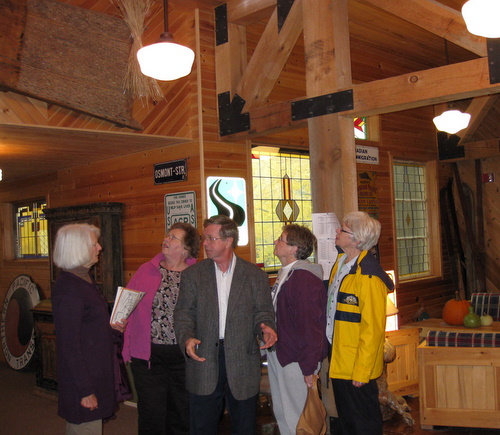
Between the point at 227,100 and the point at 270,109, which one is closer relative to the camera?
the point at 270,109

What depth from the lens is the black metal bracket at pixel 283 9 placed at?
472cm

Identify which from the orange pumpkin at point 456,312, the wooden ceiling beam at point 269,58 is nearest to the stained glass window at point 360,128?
the orange pumpkin at point 456,312

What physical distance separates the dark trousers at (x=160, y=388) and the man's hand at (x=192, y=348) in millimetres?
636

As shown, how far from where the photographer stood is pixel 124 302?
3.52 metres

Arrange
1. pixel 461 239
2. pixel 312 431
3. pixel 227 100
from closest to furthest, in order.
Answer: pixel 312 431 → pixel 227 100 → pixel 461 239

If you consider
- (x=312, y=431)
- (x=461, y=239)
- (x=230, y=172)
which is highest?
(x=230, y=172)

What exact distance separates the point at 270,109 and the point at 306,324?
2.13 meters

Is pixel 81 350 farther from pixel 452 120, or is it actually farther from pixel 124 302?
pixel 452 120

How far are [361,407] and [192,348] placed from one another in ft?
3.37

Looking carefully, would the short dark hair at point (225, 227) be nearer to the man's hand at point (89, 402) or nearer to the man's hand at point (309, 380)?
the man's hand at point (309, 380)

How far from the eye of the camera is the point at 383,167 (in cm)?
754

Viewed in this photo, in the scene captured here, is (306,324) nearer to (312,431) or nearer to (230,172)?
(312,431)

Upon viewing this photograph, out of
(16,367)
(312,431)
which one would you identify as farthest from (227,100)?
(16,367)

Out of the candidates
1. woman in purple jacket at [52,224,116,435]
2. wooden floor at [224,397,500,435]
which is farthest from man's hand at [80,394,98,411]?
wooden floor at [224,397,500,435]
